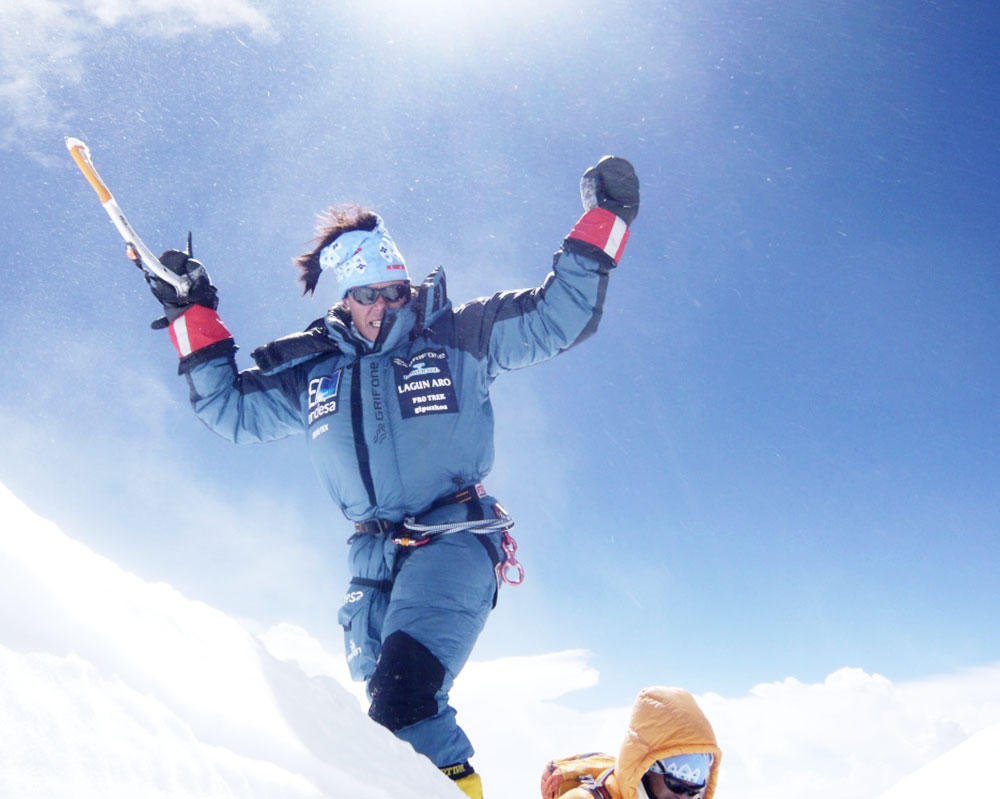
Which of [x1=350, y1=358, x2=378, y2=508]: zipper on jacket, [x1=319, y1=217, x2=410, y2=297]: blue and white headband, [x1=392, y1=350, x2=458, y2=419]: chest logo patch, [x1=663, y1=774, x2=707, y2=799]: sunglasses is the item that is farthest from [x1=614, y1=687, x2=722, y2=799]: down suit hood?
[x1=319, y1=217, x2=410, y2=297]: blue and white headband

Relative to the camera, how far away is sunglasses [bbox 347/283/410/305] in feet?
14.7

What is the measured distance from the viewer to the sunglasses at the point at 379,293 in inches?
176

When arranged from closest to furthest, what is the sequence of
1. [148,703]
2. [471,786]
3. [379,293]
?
[148,703]
[471,786]
[379,293]

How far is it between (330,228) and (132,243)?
1.29 meters

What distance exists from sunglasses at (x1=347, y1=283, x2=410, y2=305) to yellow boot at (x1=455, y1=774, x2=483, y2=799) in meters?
2.75

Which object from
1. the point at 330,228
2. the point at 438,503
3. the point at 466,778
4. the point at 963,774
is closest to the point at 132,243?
the point at 330,228

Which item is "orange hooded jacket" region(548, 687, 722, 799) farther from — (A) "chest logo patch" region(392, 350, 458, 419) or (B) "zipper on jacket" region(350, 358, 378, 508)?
(A) "chest logo patch" region(392, 350, 458, 419)

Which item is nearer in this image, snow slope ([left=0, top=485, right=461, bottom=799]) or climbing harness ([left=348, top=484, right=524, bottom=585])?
snow slope ([left=0, top=485, right=461, bottom=799])

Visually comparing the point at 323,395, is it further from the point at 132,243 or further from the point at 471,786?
the point at 471,786

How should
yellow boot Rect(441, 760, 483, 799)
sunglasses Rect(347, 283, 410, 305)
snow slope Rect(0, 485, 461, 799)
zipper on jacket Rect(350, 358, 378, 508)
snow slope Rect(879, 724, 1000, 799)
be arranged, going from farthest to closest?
snow slope Rect(879, 724, 1000, 799) < sunglasses Rect(347, 283, 410, 305) < zipper on jacket Rect(350, 358, 378, 508) < yellow boot Rect(441, 760, 483, 799) < snow slope Rect(0, 485, 461, 799)

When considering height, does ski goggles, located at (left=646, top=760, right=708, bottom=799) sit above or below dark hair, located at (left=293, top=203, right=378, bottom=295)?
below

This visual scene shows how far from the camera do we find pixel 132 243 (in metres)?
4.65

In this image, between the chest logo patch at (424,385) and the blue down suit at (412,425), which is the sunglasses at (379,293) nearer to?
the blue down suit at (412,425)

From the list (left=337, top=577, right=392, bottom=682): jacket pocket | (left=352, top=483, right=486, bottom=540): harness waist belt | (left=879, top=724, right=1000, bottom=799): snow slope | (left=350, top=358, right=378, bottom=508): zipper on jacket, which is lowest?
(left=879, top=724, right=1000, bottom=799): snow slope
